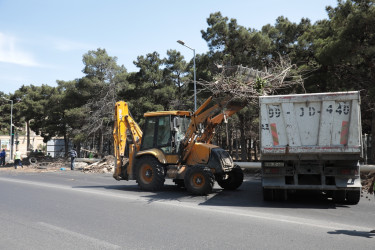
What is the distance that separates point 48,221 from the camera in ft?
23.0

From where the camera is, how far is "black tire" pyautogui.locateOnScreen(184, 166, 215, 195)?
9.99 m

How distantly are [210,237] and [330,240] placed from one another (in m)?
1.91

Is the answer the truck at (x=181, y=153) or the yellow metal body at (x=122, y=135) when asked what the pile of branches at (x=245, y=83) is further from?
the yellow metal body at (x=122, y=135)

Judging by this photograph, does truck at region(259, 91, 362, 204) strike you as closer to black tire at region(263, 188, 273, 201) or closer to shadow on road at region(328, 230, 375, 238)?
black tire at region(263, 188, 273, 201)

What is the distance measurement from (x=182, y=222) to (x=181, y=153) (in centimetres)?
449

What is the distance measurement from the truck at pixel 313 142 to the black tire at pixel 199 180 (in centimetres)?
174

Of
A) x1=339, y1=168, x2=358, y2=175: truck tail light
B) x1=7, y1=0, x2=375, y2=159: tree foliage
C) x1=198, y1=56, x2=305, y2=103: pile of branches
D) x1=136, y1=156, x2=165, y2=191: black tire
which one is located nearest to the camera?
x1=339, y1=168, x2=358, y2=175: truck tail light

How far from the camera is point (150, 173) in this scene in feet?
37.8

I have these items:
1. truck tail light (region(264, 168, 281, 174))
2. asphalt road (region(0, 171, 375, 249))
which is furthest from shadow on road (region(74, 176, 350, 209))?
truck tail light (region(264, 168, 281, 174))

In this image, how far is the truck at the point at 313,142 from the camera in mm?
8102

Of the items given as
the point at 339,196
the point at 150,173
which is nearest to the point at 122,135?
the point at 150,173

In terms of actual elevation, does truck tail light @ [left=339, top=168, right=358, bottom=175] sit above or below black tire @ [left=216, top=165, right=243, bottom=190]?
above

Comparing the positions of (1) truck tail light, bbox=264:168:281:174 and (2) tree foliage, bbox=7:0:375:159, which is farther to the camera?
(2) tree foliage, bbox=7:0:375:159

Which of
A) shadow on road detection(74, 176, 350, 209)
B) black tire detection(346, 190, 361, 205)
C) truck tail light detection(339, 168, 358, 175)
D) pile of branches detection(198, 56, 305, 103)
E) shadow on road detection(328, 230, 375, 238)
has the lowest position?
shadow on road detection(328, 230, 375, 238)
